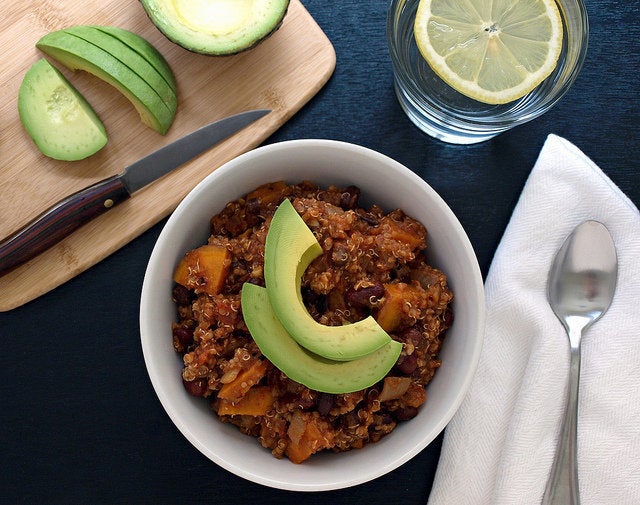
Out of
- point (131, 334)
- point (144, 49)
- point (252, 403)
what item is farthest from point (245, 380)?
point (144, 49)

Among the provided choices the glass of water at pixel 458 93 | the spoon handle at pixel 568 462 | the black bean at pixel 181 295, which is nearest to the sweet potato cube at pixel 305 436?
the black bean at pixel 181 295

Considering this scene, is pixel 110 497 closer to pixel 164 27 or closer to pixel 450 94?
pixel 164 27

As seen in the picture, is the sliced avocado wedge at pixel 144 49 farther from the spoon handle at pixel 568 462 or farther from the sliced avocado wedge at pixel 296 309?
the spoon handle at pixel 568 462

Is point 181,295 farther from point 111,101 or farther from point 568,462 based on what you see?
Answer: point 568,462

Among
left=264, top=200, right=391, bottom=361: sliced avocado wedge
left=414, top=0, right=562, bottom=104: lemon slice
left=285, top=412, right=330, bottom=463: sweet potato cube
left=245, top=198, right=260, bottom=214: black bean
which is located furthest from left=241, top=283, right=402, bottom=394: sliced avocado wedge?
left=414, top=0, right=562, bottom=104: lemon slice

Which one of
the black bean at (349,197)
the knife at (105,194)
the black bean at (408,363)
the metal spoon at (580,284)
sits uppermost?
the knife at (105,194)

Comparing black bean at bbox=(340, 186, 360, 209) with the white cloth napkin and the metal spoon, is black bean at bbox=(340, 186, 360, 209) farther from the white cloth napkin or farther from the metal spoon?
the metal spoon

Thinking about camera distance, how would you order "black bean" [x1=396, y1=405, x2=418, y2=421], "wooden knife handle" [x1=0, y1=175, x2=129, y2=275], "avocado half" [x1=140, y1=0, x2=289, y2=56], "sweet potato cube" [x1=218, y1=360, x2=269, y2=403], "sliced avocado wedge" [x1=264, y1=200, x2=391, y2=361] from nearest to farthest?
1. "sliced avocado wedge" [x1=264, y1=200, x2=391, y2=361]
2. "sweet potato cube" [x1=218, y1=360, x2=269, y2=403]
3. "black bean" [x1=396, y1=405, x2=418, y2=421]
4. "avocado half" [x1=140, y1=0, x2=289, y2=56]
5. "wooden knife handle" [x1=0, y1=175, x2=129, y2=275]

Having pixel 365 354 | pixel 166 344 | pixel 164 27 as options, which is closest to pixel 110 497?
pixel 166 344
